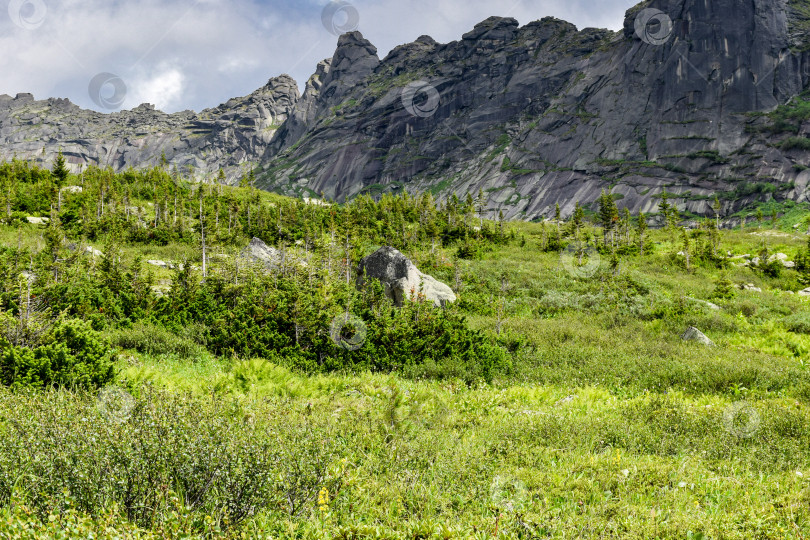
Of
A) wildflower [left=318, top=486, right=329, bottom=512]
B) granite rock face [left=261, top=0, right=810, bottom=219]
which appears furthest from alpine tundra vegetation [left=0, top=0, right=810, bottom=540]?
granite rock face [left=261, top=0, right=810, bottom=219]

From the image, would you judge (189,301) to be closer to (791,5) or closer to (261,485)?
(261,485)

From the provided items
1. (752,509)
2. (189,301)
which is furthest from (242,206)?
(752,509)

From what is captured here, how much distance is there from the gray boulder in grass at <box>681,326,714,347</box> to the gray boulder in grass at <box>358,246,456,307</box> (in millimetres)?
10492

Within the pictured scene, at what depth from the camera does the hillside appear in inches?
163

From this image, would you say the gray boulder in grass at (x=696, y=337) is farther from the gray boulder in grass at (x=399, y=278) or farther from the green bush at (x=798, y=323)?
the gray boulder in grass at (x=399, y=278)

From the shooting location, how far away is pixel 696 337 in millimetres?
16172

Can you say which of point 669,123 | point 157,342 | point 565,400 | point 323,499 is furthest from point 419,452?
point 669,123

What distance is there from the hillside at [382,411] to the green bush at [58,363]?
0.05 metres

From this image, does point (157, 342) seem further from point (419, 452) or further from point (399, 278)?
point (399, 278)

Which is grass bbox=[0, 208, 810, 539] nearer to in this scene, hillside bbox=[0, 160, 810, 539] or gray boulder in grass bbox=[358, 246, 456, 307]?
hillside bbox=[0, 160, 810, 539]

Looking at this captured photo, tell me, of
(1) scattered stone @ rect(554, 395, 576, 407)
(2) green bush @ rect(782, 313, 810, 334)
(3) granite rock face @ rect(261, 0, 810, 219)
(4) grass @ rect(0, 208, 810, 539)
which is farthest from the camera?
(3) granite rock face @ rect(261, 0, 810, 219)

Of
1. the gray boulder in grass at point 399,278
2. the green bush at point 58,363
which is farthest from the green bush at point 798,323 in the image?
the green bush at point 58,363

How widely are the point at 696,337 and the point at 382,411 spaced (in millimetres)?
14661

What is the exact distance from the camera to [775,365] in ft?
40.5
